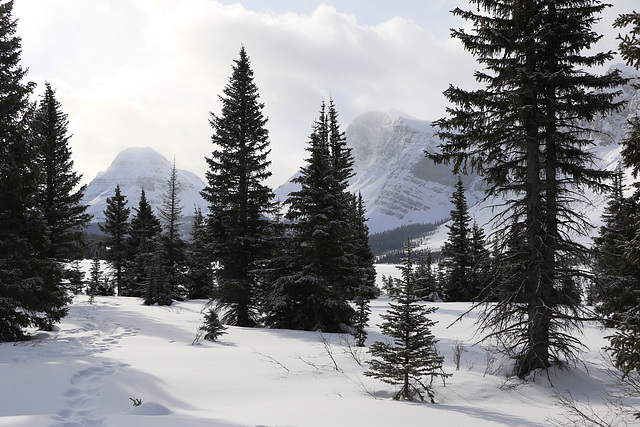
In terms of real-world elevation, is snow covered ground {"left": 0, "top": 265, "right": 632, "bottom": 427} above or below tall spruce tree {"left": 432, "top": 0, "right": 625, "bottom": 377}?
below

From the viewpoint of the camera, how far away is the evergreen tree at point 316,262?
51.0ft

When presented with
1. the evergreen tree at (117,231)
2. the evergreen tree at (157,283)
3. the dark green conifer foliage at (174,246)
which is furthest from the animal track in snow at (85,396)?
the evergreen tree at (117,231)

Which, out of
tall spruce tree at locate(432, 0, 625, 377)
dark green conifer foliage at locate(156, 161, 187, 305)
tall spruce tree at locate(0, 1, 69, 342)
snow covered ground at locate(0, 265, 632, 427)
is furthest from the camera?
dark green conifer foliage at locate(156, 161, 187, 305)

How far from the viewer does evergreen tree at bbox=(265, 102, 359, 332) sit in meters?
15.5

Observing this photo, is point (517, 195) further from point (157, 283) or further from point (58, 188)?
point (157, 283)

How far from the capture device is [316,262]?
15.8 metres

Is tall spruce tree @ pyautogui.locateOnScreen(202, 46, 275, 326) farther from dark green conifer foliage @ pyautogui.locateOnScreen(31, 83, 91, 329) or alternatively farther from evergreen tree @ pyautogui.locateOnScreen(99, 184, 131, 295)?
evergreen tree @ pyautogui.locateOnScreen(99, 184, 131, 295)

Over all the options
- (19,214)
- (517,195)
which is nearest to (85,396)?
(19,214)

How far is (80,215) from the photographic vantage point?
22.4 m

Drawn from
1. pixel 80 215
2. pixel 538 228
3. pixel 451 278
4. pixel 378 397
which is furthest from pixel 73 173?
pixel 451 278

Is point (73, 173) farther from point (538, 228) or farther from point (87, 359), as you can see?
point (538, 228)

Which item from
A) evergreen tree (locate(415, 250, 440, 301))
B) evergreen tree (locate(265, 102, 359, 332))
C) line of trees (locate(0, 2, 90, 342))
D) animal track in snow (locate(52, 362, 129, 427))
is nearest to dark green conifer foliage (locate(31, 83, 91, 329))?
line of trees (locate(0, 2, 90, 342))

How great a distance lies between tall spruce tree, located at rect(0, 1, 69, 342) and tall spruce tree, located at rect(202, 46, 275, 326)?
24.8 feet

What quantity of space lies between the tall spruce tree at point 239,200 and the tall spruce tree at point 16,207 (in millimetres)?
7564
